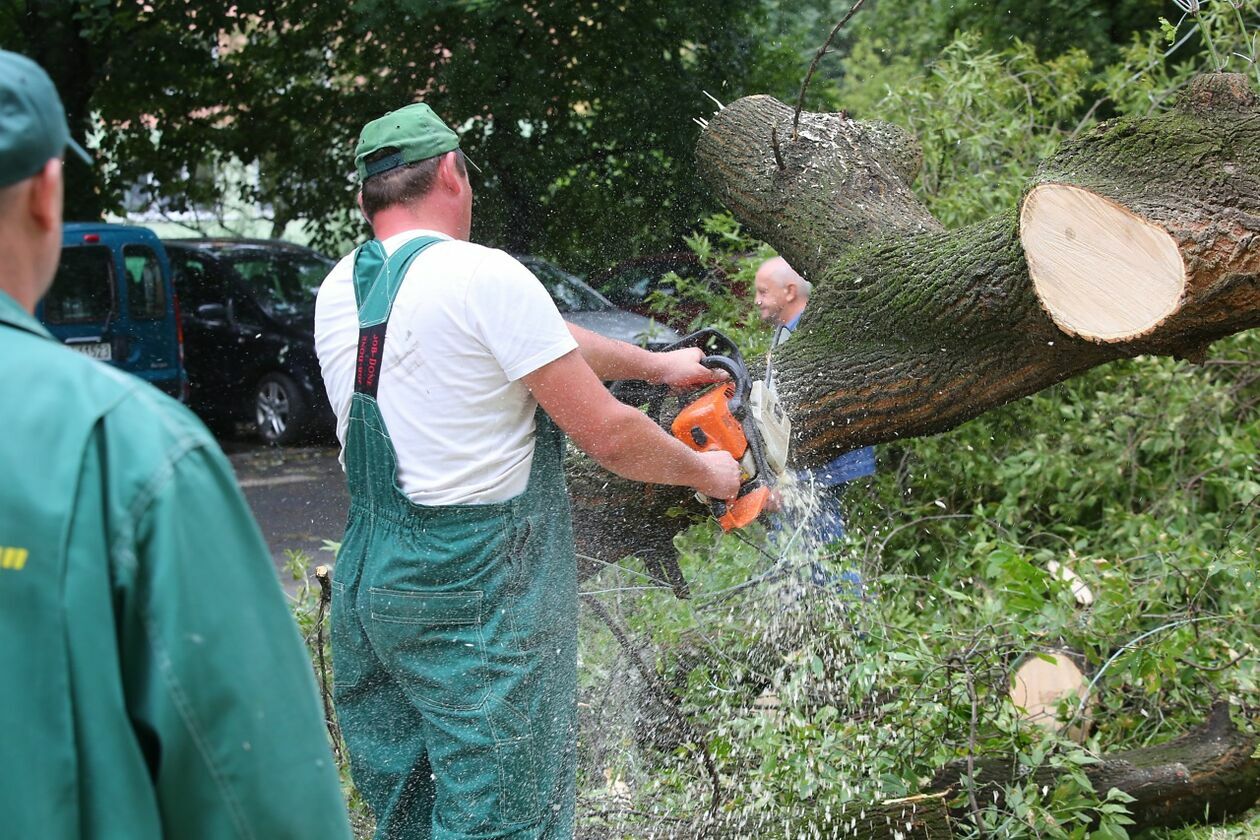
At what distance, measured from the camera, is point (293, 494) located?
8.66m

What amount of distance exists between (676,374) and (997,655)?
1297 mm

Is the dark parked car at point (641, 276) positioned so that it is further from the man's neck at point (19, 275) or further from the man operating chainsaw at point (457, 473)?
the man's neck at point (19, 275)

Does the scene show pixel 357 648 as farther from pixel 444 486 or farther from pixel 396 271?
pixel 396 271

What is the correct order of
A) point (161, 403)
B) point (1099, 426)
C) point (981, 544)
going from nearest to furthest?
point (161, 403) < point (981, 544) < point (1099, 426)

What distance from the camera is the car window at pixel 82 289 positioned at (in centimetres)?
962

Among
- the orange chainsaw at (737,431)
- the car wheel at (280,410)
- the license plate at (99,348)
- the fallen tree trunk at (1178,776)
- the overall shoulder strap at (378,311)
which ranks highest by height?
the overall shoulder strap at (378,311)

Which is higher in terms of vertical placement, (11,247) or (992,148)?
(11,247)

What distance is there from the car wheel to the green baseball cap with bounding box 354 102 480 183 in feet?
26.7

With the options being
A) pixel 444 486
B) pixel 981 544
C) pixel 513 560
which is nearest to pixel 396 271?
pixel 444 486

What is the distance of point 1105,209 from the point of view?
2988 mm

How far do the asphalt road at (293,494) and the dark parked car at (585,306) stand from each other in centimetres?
201

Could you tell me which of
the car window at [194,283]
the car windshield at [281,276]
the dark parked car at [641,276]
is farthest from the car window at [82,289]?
the dark parked car at [641,276]

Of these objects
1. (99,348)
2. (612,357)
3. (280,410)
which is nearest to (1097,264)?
(612,357)

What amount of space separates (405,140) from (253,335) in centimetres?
848
